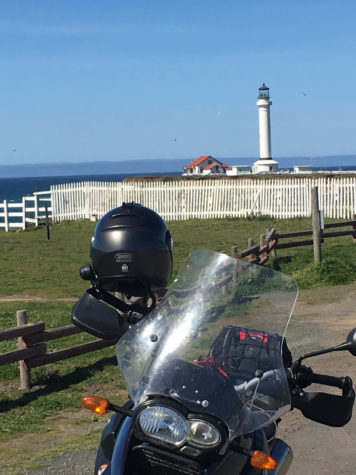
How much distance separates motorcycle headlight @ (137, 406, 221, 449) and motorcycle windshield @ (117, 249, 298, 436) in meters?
0.06

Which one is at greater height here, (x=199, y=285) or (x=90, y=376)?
(x=199, y=285)

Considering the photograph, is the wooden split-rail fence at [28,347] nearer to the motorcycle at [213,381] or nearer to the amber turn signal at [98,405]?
the motorcycle at [213,381]

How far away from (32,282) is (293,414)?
11.7m

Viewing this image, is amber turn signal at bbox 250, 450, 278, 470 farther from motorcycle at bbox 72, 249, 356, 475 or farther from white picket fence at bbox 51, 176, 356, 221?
white picket fence at bbox 51, 176, 356, 221

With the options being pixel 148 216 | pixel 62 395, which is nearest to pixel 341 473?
pixel 148 216

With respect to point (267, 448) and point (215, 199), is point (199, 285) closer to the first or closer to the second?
point (267, 448)

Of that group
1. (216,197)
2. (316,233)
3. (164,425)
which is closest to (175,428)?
(164,425)

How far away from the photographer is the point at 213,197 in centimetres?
3341

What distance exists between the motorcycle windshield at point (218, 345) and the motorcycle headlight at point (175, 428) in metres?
0.06

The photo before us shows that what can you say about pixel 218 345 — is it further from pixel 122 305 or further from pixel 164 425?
pixel 122 305

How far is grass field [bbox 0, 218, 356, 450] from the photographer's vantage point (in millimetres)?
8664

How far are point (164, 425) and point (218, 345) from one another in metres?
0.53

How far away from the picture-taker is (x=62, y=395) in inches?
350

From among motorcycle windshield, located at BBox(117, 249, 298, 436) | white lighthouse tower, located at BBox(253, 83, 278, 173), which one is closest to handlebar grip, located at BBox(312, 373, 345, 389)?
motorcycle windshield, located at BBox(117, 249, 298, 436)
